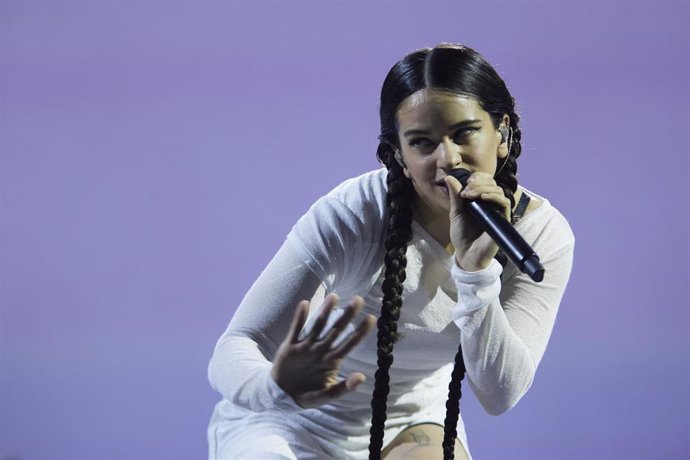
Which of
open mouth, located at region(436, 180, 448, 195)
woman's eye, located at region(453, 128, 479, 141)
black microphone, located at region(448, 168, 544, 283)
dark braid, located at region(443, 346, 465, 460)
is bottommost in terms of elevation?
dark braid, located at region(443, 346, 465, 460)

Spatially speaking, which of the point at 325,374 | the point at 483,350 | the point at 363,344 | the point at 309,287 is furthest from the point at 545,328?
the point at 325,374

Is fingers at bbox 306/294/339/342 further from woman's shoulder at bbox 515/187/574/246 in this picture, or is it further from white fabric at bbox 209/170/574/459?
woman's shoulder at bbox 515/187/574/246

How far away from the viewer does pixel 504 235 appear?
1388mm

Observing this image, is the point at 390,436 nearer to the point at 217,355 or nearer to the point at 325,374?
the point at 217,355

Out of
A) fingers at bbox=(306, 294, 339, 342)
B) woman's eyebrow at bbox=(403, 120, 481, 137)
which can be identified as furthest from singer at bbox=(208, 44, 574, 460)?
fingers at bbox=(306, 294, 339, 342)

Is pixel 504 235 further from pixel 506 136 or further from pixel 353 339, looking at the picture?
pixel 506 136

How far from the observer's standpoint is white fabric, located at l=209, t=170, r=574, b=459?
5.29 feet

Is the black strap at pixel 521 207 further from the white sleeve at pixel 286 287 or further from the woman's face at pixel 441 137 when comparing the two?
the white sleeve at pixel 286 287

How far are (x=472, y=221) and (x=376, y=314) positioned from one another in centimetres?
28

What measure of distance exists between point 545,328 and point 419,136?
1.29 ft

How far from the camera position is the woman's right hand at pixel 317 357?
4.34ft

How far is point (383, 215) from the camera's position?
169 centimetres

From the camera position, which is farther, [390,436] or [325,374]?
[390,436]

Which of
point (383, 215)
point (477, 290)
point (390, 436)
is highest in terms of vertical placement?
point (383, 215)
